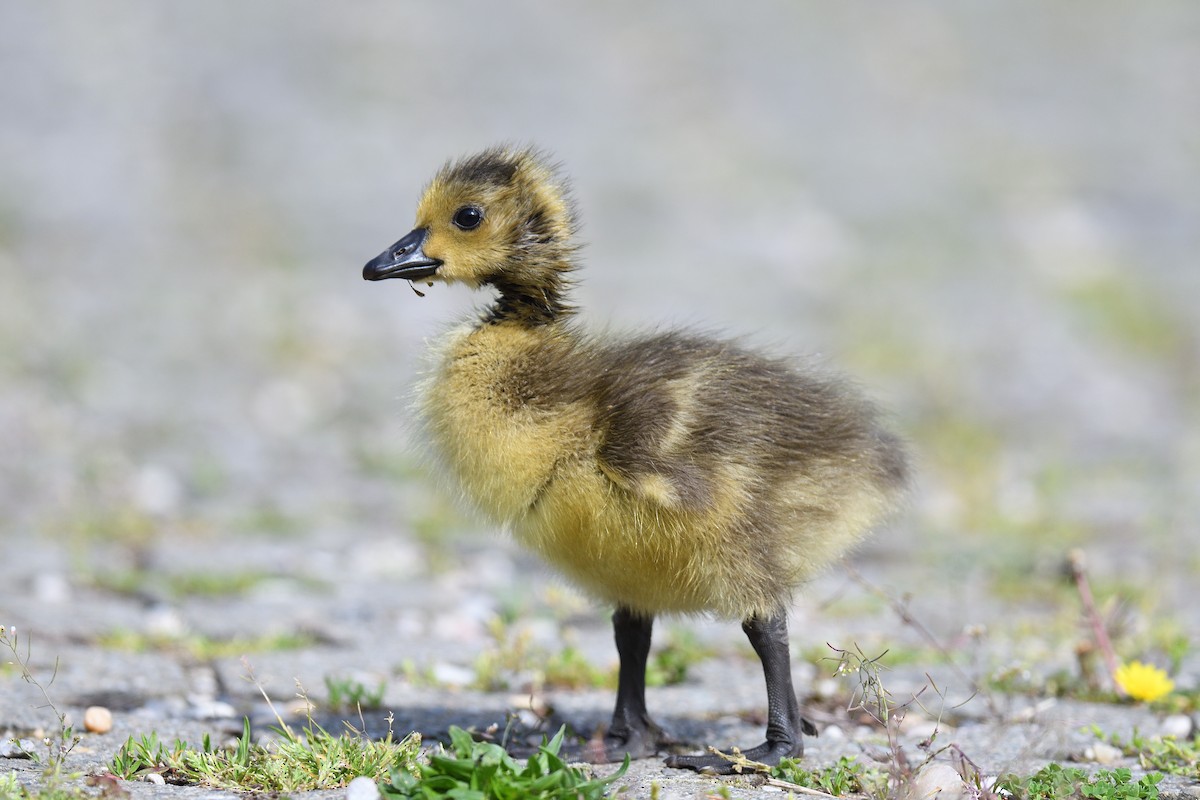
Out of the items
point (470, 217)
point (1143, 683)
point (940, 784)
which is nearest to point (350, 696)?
point (470, 217)

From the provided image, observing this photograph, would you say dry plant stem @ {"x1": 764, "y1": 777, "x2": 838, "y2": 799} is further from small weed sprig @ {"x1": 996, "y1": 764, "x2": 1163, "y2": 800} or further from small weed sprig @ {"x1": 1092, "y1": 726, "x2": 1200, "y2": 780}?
small weed sprig @ {"x1": 1092, "y1": 726, "x2": 1200, "y2": 780}

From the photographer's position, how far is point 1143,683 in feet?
15.8

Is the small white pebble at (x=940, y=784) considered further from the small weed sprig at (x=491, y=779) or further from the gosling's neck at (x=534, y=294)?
the gosling's neck at (x=534, y=294)

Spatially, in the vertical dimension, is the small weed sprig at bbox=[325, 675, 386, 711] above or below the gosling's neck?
below

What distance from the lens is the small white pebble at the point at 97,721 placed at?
4.32m

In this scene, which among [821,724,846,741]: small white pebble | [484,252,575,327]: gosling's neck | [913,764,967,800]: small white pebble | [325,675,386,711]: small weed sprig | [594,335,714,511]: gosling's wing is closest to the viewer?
[913,764,967,800]: small white pebble

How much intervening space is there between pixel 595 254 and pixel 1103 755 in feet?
26.4

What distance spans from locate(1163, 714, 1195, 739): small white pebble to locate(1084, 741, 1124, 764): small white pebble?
0.30m

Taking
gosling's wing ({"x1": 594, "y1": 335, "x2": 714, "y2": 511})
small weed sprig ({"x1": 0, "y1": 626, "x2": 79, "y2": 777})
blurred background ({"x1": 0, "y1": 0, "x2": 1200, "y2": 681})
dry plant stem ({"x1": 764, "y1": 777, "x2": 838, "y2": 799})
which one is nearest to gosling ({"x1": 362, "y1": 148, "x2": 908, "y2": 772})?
gosling's wing ({"x1": 594, "y1": 335, "x2": 714, "y2": 511})

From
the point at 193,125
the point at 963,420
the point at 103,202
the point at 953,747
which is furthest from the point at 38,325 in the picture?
the point at 953,747

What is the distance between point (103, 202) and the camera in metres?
11.7

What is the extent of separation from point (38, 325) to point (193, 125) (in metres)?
3.43

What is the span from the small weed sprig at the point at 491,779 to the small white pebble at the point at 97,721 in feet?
4.59

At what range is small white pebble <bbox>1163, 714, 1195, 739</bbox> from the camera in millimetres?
4582
